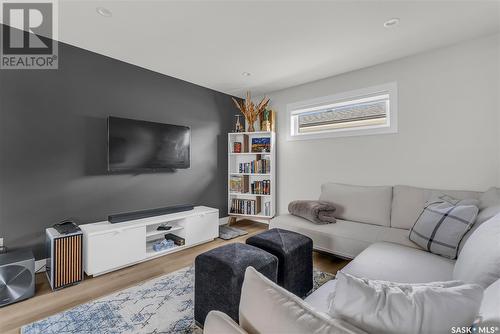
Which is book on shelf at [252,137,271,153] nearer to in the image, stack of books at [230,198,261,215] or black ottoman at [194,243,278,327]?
stack of books at [230,198,261,215]

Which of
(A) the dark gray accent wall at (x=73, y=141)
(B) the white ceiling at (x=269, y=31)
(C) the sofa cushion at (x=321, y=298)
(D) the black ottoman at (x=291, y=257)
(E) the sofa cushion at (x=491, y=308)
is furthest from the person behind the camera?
(A) the dark gray accent wall at (x=73, y=141)

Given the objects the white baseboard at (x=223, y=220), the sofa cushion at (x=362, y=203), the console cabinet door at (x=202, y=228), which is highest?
the sofa cushion at (x=362, y=203)

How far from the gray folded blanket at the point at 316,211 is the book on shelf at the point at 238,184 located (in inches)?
53.7

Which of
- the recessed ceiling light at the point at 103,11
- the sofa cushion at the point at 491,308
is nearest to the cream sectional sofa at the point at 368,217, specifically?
the sofa cushion at the point at 491,308

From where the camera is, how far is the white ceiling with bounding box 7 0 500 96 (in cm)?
190

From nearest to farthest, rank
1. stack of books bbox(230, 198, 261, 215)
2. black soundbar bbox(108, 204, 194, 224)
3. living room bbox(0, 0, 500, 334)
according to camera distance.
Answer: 1. living room bbox(0, 0, 500, 334)
2. black soundbar bbox(108, 204, 194, 224)
3. stack of books bbox(230, 198, 261, 215)

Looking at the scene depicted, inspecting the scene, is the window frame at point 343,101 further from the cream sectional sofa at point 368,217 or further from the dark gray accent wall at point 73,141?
the dark gray accent wall at point 73,141

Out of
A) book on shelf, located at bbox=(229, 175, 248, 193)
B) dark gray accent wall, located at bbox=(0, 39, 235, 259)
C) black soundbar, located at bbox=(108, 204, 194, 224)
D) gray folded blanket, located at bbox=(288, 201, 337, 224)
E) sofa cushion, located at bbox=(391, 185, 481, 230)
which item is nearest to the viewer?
dark gray accent wall, located at bbox=(0, 39, 235, 259)

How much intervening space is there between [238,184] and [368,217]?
2180mm

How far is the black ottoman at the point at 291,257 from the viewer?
1795mm

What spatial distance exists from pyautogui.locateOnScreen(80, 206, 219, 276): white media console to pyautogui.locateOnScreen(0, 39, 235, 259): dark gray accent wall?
15.4 inches

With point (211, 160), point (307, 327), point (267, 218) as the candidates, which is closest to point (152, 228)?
point (211, 160)

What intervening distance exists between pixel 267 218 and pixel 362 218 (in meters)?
1.55

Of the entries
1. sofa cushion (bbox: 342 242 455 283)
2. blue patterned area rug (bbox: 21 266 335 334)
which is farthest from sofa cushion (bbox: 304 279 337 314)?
blue patterned area rug (bbox: 21 266 335 334)
